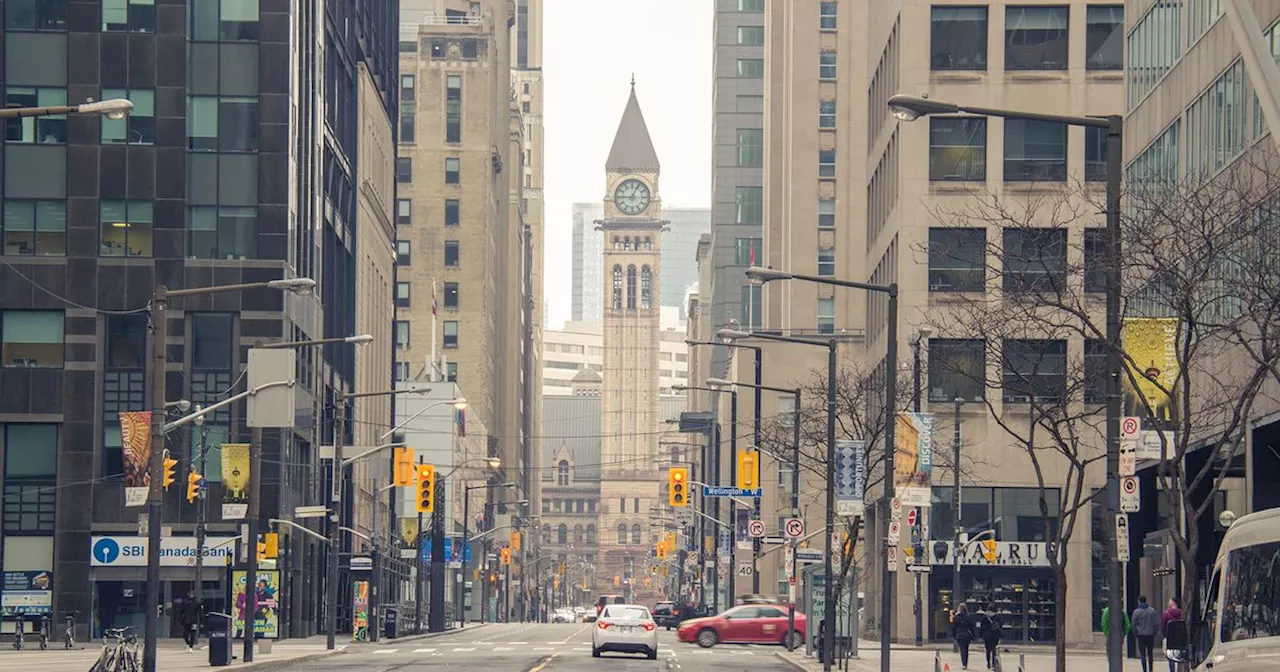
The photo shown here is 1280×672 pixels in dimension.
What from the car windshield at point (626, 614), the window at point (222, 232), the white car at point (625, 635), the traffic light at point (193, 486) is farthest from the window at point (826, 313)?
the white car at point (625, 635)

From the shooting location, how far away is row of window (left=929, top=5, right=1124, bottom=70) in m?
74.1

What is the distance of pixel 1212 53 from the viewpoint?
41875 mm

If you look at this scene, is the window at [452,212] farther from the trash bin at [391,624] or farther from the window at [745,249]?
the trash bin at [391,624]

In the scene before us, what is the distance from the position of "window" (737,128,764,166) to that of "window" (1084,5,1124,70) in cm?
9368

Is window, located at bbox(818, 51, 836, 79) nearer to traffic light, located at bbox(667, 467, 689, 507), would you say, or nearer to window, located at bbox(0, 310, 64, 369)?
traffic light, located at bbox(667, 467, 689, 507)

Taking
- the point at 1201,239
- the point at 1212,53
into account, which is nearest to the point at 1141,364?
the point at 1201,239

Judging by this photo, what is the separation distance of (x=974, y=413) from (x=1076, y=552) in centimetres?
667

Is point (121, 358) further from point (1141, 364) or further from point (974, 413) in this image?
point (1141, 364)

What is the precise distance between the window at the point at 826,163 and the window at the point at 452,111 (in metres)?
46.5

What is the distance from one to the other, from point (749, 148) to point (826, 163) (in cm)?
3790

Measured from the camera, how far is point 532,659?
51375 millimetres

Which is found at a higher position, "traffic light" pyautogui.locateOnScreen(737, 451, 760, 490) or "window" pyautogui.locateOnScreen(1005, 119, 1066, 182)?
"window" pyautogui.locateOnScreen(1005, 119, 1066, 182)

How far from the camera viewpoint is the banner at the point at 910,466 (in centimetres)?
4312

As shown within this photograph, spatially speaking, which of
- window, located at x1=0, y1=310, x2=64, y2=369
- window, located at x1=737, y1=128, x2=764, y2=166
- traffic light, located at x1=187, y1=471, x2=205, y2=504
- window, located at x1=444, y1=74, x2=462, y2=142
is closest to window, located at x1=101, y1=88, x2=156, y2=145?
window, located at x1=0, y1=310, x2=64, y2=369
